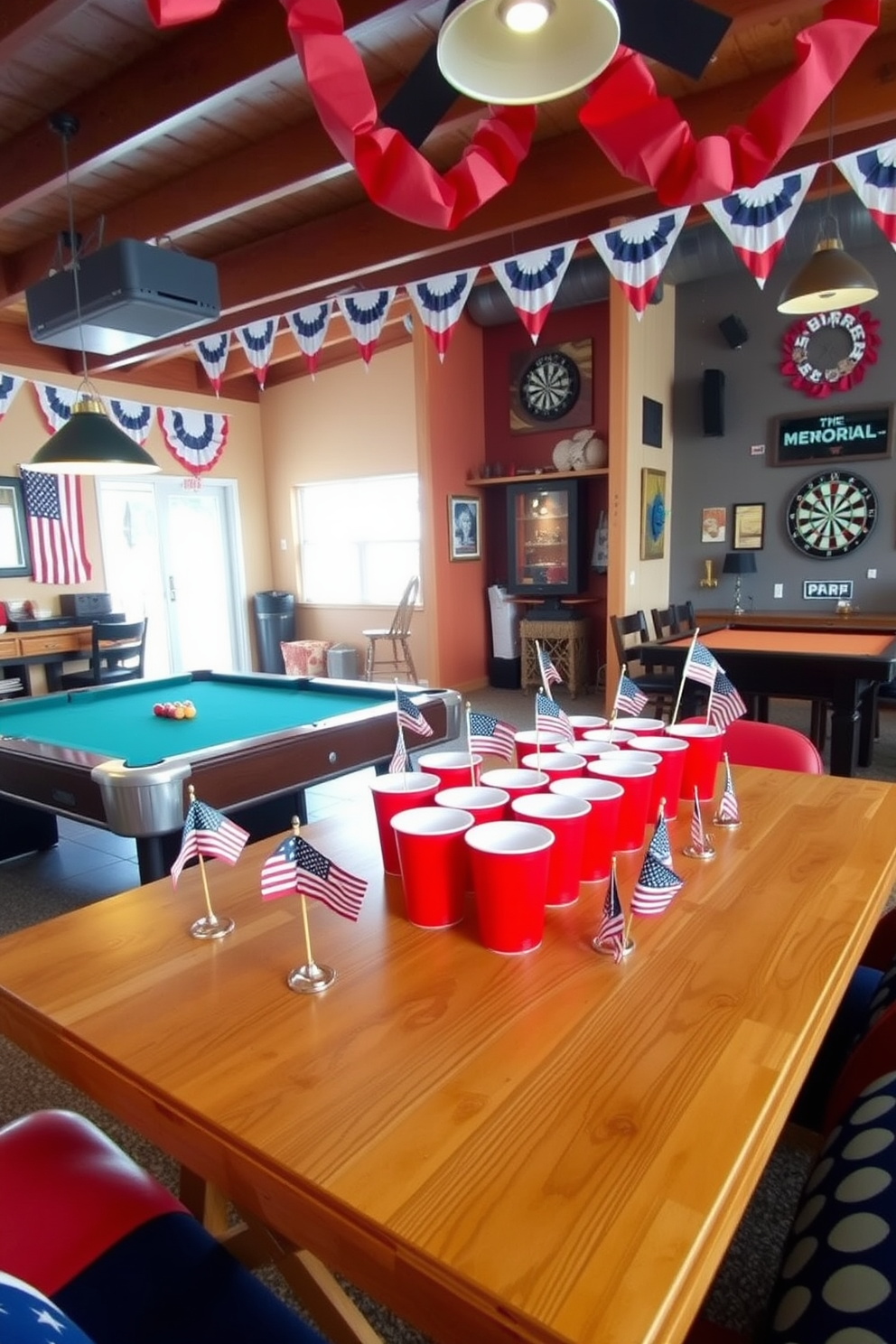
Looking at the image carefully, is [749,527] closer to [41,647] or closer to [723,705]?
[723,705]

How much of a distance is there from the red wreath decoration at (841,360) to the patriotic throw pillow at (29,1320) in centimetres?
714

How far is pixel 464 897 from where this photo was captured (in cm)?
111

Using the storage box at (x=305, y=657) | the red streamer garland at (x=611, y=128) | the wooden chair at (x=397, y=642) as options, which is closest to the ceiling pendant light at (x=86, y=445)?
the red streamer garland at (x=611, y=128)

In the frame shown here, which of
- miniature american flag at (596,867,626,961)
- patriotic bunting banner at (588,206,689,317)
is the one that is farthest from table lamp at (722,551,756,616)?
miniature american flag at (596,867,626,961)

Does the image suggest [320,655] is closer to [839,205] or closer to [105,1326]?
[839,205]

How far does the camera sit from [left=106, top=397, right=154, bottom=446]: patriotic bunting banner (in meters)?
7.01

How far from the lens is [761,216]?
3.46 meters

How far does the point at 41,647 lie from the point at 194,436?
2847 millimetres

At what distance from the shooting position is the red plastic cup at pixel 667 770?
4.48 ft

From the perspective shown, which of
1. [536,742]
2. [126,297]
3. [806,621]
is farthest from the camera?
[806,621]

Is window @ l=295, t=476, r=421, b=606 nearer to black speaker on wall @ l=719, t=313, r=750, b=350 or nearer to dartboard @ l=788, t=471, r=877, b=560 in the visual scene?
black speaker on wall @ l=719, t=313, r=750, b=350

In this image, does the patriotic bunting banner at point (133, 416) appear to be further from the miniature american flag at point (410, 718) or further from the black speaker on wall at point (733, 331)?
the miniature american flag at point (410, 718)

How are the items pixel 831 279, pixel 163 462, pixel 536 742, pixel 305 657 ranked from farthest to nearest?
pixel 305 657
pixel 163 462
pixel 831 279
pixel 536 742

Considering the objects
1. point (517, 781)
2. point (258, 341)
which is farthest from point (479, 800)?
point (258, 341)
